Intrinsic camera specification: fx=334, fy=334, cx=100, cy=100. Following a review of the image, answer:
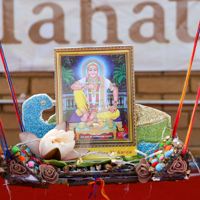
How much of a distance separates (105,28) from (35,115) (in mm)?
1133

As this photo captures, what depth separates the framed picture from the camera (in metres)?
0.94

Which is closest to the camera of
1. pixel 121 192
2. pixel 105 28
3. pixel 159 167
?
pixel 159 167

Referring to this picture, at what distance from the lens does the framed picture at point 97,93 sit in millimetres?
939

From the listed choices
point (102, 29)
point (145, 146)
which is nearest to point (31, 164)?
point (145, 146)

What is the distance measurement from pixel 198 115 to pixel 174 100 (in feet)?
0.61

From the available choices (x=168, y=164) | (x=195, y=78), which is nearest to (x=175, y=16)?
(x=195, y=78)

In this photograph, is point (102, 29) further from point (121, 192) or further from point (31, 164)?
point (31, 164)

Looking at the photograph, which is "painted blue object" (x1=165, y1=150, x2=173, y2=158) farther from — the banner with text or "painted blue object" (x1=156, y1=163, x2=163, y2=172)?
the banner with text

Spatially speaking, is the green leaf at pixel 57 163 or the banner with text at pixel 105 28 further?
the banner with text at pixel 105 28

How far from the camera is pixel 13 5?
2033mm

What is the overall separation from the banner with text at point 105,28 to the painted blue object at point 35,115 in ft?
3.44

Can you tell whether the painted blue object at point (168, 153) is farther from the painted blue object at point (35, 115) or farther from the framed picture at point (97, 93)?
the painted blue object at point (35, 115)

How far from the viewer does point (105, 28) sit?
2.00m

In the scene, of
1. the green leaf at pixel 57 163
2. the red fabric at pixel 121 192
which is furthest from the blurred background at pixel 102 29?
the green leaf at pixel 57 163
